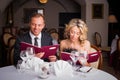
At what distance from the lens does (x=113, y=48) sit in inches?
260

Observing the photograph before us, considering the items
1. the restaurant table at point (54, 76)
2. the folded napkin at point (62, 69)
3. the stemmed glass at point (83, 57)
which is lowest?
A: the restaurant table at point (54, 76)

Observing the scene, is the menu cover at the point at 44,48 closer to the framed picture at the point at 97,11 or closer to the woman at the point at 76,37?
the woman at the point at 76,37

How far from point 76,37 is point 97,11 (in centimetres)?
635

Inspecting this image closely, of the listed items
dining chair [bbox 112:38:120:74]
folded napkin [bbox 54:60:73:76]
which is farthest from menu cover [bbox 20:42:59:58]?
dining chair [bbox 112:38:120:74]

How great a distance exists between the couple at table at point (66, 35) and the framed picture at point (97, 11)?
240 inches

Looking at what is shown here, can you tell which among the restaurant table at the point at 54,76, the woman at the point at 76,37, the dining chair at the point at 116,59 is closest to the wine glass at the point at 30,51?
the restaurant table at the point at 54,76

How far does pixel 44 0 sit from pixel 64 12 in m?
1.46

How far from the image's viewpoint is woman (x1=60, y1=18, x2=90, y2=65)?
323 cm

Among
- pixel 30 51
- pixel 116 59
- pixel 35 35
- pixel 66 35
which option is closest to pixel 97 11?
pixel 116 59

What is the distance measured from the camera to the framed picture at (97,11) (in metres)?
9.39

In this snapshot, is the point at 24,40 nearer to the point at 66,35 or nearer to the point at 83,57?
the point at 66,35

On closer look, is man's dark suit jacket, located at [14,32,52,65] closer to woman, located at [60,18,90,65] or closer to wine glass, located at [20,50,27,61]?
woman, located at [60,18,90,65]

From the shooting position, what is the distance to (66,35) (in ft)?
11.3

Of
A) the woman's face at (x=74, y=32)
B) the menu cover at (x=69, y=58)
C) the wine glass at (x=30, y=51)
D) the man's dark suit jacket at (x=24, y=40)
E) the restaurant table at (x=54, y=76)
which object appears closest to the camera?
the restaurant table at (x=54, y=76)
